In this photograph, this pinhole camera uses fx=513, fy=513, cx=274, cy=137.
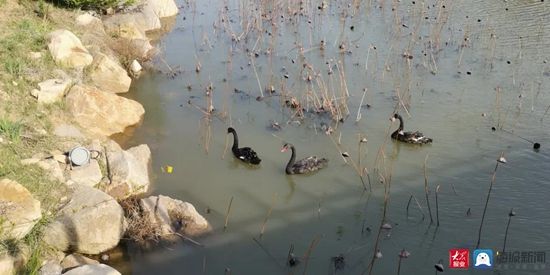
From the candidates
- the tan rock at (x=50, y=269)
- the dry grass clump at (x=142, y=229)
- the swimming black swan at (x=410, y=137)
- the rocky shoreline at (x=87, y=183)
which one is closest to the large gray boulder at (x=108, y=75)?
the rocky shoreline at (x=87, y=183)

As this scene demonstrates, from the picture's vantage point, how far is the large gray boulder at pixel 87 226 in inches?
298

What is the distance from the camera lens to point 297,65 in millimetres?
15031

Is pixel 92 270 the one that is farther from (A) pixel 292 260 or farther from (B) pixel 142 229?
(A) pixel 292 260

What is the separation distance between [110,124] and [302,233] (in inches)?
214

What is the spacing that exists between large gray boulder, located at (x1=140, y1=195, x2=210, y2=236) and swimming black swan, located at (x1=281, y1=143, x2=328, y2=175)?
85.5 inches

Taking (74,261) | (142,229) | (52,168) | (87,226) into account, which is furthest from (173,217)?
(52,168)

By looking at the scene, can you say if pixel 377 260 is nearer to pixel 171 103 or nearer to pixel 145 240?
pixel 145 240

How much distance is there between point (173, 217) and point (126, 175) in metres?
1.38

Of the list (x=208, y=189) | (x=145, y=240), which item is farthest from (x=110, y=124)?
(x=145, y=240)

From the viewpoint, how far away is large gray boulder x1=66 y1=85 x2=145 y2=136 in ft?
35.8

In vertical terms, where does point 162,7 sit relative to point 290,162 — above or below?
above

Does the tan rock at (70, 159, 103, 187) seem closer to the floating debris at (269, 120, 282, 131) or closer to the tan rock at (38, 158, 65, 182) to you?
the tan rock at (38, 158, 65, 182)

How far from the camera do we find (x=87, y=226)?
7.66 m

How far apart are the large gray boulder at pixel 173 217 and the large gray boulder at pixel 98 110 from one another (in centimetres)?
328
